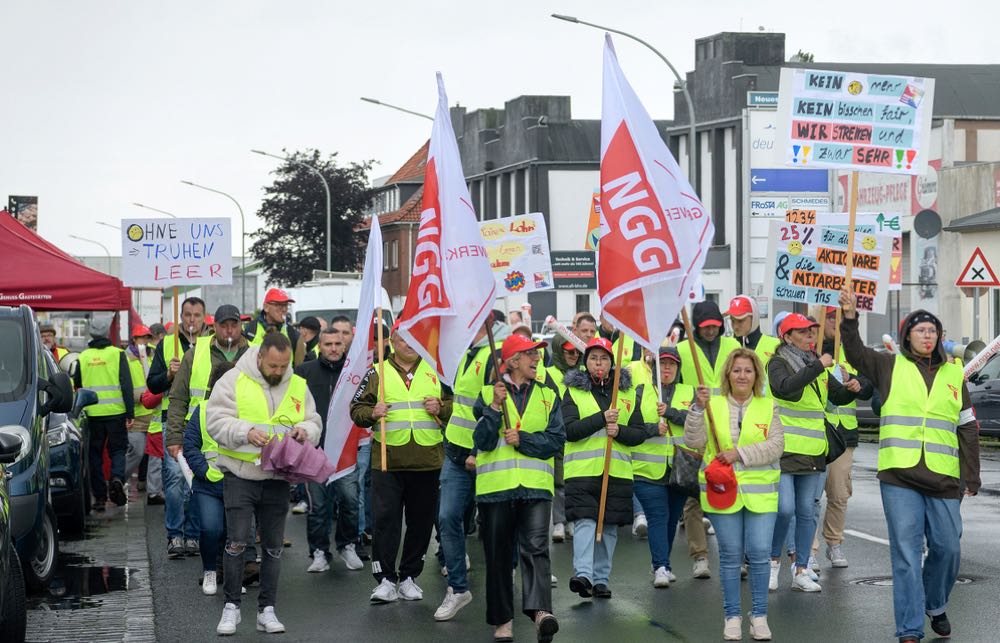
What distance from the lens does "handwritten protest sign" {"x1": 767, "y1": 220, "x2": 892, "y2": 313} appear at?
40.0 ft

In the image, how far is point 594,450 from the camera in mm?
10742

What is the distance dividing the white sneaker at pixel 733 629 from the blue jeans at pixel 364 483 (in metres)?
4.16

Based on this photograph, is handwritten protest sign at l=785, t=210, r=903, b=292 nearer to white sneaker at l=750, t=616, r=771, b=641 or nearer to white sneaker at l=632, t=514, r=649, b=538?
white sneaker at l=632, t=514, r=649, b=538

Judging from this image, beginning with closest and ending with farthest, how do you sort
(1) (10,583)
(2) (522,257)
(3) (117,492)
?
(1) (10,583) → (3) (117,492) → (2) (522,257)

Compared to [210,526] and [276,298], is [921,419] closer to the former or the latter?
[210,526]

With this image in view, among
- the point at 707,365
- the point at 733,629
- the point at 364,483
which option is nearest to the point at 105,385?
the point at 364,483

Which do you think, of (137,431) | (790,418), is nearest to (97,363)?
(137,431)

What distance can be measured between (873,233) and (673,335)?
3.70 m

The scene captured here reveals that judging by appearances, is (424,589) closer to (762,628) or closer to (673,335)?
(762,628)

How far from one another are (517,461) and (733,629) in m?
1.56

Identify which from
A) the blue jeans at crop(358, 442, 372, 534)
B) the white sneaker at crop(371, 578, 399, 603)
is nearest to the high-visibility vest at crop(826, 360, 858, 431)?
the white sneaker at crop(371, 578, 399, 603)

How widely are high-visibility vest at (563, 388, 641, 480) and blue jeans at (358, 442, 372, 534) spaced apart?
8.36ft

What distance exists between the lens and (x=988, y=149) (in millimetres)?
50594

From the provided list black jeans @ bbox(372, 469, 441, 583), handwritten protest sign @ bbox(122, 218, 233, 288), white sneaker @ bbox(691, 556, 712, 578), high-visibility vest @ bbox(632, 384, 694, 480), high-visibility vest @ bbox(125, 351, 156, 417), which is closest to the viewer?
black jeans @ bbox(372, 469, 441, 583)
